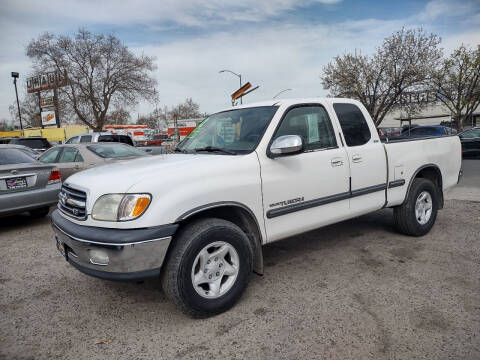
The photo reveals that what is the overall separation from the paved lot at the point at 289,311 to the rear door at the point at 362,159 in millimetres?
697

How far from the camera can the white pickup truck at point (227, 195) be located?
257 cm

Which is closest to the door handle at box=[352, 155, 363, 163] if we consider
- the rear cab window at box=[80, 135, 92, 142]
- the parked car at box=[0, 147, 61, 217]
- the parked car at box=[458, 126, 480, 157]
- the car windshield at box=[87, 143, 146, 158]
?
the parked car at box=[0, 147, 61, 217]

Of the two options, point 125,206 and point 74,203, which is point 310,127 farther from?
point 74,203

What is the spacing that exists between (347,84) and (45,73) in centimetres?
2431

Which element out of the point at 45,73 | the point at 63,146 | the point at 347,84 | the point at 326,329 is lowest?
the point at 326,329

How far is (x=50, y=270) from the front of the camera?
13.4 feet

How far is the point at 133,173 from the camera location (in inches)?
111

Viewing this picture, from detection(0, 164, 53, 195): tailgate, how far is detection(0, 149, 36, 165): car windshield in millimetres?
273

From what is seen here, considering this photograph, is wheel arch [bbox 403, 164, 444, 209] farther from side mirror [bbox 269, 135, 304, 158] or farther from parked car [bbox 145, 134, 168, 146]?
parked car [bbox 145, 134, 168, 146]

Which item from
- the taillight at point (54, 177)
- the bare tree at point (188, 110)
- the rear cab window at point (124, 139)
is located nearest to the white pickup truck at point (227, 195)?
the taillight at point (54, 177)

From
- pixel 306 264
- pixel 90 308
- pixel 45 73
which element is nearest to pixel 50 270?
pixel 90 308

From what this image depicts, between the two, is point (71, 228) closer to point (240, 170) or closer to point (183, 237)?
point (183, 237)

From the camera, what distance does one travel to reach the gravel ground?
247 centimetres

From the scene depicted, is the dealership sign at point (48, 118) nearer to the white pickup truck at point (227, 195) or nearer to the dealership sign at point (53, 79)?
the dealership sign at point (53, 79)
